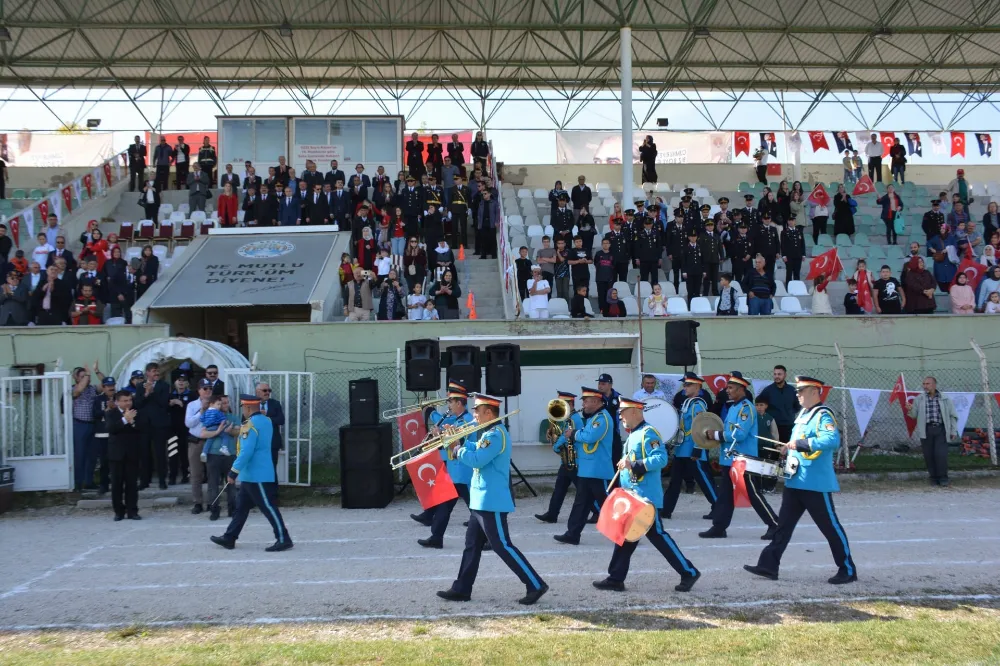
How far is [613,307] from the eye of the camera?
53.0ft

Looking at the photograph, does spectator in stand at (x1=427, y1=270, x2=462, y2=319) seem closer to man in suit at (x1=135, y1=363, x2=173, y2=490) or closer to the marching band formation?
man in suit at (x1=135, y1=363, x2=173, y2=490)

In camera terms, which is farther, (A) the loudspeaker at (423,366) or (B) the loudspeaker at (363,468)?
(A) the loudspeaker at (423,366)

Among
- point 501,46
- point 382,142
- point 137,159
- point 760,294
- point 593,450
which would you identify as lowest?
point 593,450

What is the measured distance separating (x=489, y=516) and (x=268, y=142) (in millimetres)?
18935

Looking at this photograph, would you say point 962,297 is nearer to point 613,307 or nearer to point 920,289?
point 920,289

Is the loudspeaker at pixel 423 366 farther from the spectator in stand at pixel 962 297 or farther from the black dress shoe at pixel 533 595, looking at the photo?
the spectator in stand at pixel 962 297

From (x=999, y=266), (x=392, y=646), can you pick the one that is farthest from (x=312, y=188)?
(x=392, y=646)

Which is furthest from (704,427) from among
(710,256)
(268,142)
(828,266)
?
(268,142)

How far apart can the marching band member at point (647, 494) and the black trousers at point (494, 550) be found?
734 millimetres

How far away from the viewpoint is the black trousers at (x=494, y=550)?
715 cm

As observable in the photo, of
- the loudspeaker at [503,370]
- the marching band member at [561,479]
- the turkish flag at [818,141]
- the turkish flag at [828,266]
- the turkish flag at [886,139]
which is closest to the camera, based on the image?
the marching band member at [561,479]

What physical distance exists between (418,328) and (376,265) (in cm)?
319

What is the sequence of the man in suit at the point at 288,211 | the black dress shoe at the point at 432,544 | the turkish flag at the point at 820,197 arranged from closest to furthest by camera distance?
1. the black dress shoe at the point at 432,544
2. the man in suit at the point at 288,211
3. the turkish flag at the point at 820,197

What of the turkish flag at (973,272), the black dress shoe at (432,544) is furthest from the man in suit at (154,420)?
the turkish flag at (973,272)
